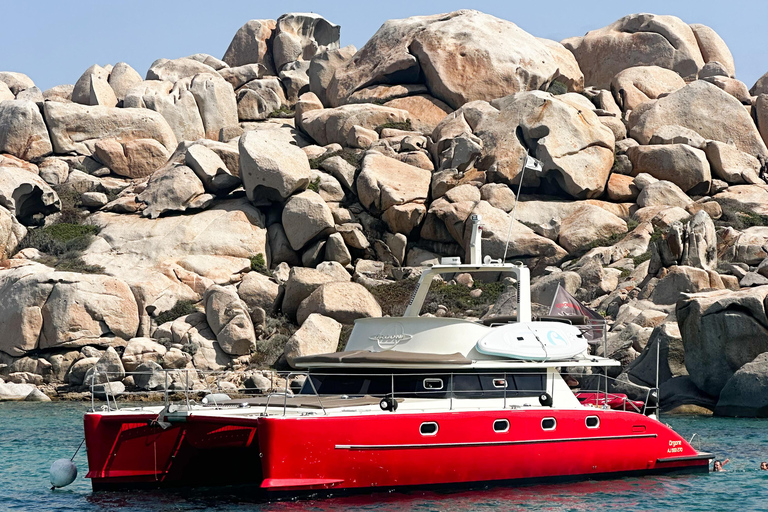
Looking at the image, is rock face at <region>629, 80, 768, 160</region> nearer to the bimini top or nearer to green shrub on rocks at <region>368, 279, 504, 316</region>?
green shrub on rocks at <region>368, 279, 504, 316</region>

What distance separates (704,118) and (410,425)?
4658 cm

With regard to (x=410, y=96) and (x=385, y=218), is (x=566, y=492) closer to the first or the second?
(x=385, y=218)

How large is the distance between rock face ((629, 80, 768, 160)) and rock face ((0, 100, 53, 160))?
111ft

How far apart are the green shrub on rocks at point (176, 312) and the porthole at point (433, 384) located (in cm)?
2516

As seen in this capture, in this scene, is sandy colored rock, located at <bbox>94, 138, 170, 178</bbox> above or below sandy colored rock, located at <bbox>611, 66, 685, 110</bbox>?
below

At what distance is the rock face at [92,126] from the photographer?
56.0 metres

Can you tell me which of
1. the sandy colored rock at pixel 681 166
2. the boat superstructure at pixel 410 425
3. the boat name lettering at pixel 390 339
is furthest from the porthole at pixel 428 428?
the sandy colored rock at pixel 681 166

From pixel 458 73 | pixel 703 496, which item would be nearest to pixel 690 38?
pixel 458 73

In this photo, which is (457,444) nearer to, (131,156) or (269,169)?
(269,169)

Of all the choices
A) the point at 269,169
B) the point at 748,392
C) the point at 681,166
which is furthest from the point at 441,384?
the point at 681,166

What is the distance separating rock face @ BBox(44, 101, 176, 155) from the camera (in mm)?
56000

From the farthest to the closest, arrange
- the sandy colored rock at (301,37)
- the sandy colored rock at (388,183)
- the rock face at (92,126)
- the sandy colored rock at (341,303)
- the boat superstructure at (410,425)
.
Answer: the sandy colored rock at (301,37) < the rock face at (92,126) < the sandy colored rock at (388,183) < the sandy colored rock at (341,303) < the boat superstructure at (410,425)

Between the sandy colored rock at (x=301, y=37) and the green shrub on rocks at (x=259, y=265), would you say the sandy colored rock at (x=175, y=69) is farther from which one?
the green shrub on rocks at (x=259, y=265)

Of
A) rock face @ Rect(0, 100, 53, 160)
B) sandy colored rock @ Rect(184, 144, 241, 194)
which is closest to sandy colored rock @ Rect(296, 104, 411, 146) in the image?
sandy colored rock @ Rect(184, 144, 241, 194)
